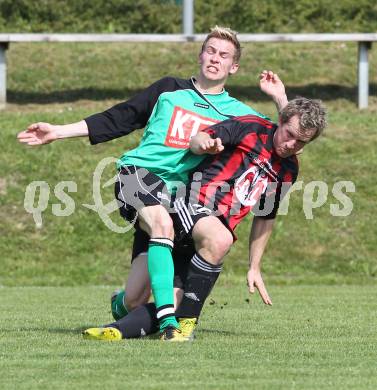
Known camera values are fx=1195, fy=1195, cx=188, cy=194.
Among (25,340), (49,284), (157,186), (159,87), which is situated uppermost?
(159,87)

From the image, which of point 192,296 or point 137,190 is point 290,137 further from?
point 192,296

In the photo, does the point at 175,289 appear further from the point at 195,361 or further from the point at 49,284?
the point at 49,284

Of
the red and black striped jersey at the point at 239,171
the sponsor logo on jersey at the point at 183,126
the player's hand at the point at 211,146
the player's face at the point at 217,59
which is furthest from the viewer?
the player's face at the point at 217,59

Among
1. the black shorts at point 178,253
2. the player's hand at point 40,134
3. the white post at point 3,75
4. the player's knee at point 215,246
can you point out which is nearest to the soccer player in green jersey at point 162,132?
the player's hand at point 40,134

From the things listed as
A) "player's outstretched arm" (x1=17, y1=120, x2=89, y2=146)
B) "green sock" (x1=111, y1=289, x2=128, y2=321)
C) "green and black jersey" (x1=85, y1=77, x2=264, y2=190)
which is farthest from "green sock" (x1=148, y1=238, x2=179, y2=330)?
"player's outstretched arm" (x1=17, y1=120, x2=89, y2=146)

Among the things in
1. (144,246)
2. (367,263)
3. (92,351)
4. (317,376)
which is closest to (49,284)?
(367,263)

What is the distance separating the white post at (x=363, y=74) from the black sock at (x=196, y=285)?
444 inches

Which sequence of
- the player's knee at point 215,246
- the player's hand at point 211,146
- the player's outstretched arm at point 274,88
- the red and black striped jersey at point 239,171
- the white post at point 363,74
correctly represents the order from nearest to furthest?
1. the player's hand at point 211,146
2. the player's knee at point 215,246
3. the red and black striped jersey at point 239,171
4. the player's outstretched arm at point 274,88
5. the white post at point 363,74

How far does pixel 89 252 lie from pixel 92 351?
847cm

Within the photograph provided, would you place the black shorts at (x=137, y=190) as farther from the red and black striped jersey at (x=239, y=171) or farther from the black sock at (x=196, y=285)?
the black sock at (x=196, y=285)

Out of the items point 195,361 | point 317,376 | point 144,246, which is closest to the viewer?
point 317,376

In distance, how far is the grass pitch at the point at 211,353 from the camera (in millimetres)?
5102

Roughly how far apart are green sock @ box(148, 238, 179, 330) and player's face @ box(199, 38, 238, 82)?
3.47 ft

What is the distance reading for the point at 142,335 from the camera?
6727 mm
